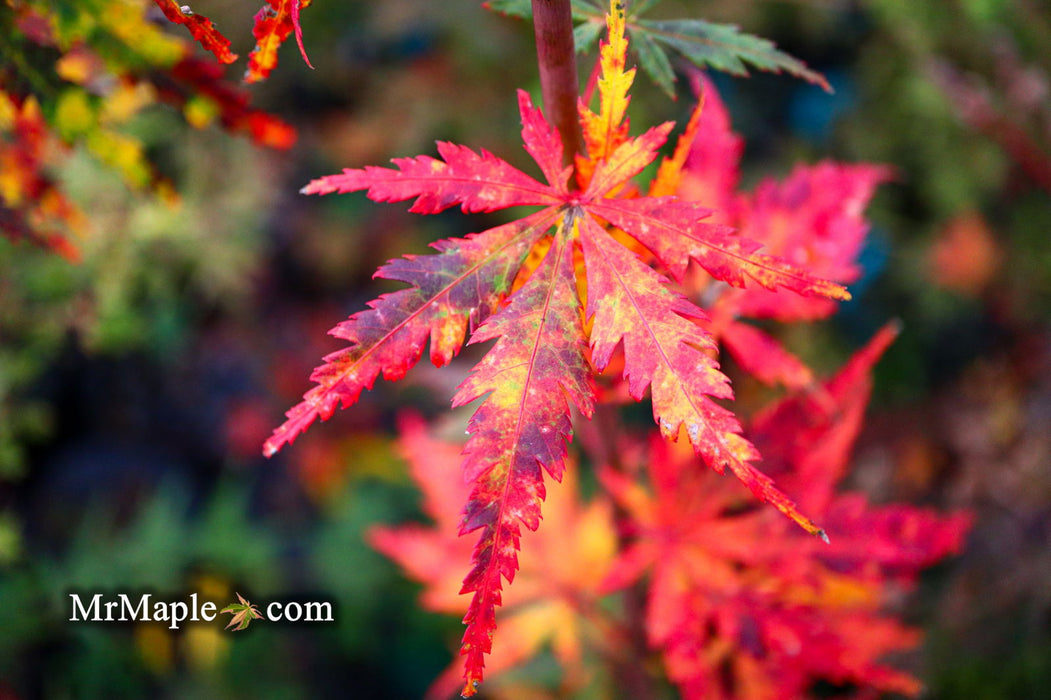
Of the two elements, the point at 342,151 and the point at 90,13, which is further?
the point at 342,151

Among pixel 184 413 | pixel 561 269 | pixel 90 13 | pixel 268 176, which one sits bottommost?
pixel 561 269

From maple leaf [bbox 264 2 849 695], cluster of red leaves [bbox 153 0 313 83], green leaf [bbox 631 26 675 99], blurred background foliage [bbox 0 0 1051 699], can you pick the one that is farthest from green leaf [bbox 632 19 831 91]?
blurred background foliage [bbox 0 0 1051 699]

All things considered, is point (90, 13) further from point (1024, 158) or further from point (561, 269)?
point (1024, 158)

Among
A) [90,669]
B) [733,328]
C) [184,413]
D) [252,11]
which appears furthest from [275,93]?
[733,328]

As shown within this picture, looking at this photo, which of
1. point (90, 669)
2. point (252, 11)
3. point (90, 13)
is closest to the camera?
point (90, 13)

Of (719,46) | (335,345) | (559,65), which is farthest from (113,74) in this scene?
(335,345)

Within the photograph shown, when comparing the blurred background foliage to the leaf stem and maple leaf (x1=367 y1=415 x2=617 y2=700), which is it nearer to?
maple leaf (x1=367 y1=415 x2=617 y2=700)
